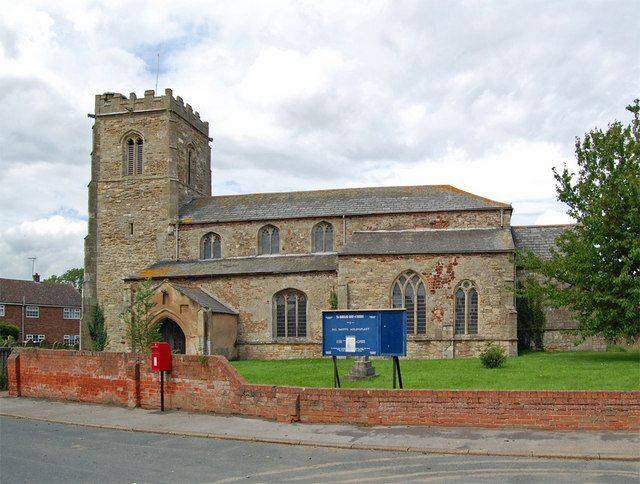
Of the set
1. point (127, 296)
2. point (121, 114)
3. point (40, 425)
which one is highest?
point (121, 114)

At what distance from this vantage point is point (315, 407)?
1512 centimetres

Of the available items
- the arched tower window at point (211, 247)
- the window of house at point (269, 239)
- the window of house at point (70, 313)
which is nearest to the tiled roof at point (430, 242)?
the window of house at point (269, 239)

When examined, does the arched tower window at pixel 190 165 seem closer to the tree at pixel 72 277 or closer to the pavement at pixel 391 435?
the pavement at pixel 391 435

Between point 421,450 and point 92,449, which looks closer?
point 421,450

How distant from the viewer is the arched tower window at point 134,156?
41906 mm

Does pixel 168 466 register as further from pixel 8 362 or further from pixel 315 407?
pixel 8 362

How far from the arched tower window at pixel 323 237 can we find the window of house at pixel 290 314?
13.5 ft

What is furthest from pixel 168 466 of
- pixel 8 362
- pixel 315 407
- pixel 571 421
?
pixel 8 362

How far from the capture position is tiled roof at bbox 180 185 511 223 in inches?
1446

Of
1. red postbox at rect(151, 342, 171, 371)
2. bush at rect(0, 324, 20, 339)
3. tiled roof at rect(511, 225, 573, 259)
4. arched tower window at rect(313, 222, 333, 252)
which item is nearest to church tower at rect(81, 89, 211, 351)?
arched tower window at rect(313, 222, 333, 252)

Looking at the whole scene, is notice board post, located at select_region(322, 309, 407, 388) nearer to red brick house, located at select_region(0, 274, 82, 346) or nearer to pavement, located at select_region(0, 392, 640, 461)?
pavement, located at select_region(0, 392, 640, 461)

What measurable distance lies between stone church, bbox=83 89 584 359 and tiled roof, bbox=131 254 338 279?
4.7 inches

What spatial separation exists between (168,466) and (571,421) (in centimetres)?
792

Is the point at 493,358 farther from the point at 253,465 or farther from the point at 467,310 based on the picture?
the point at 253,465
